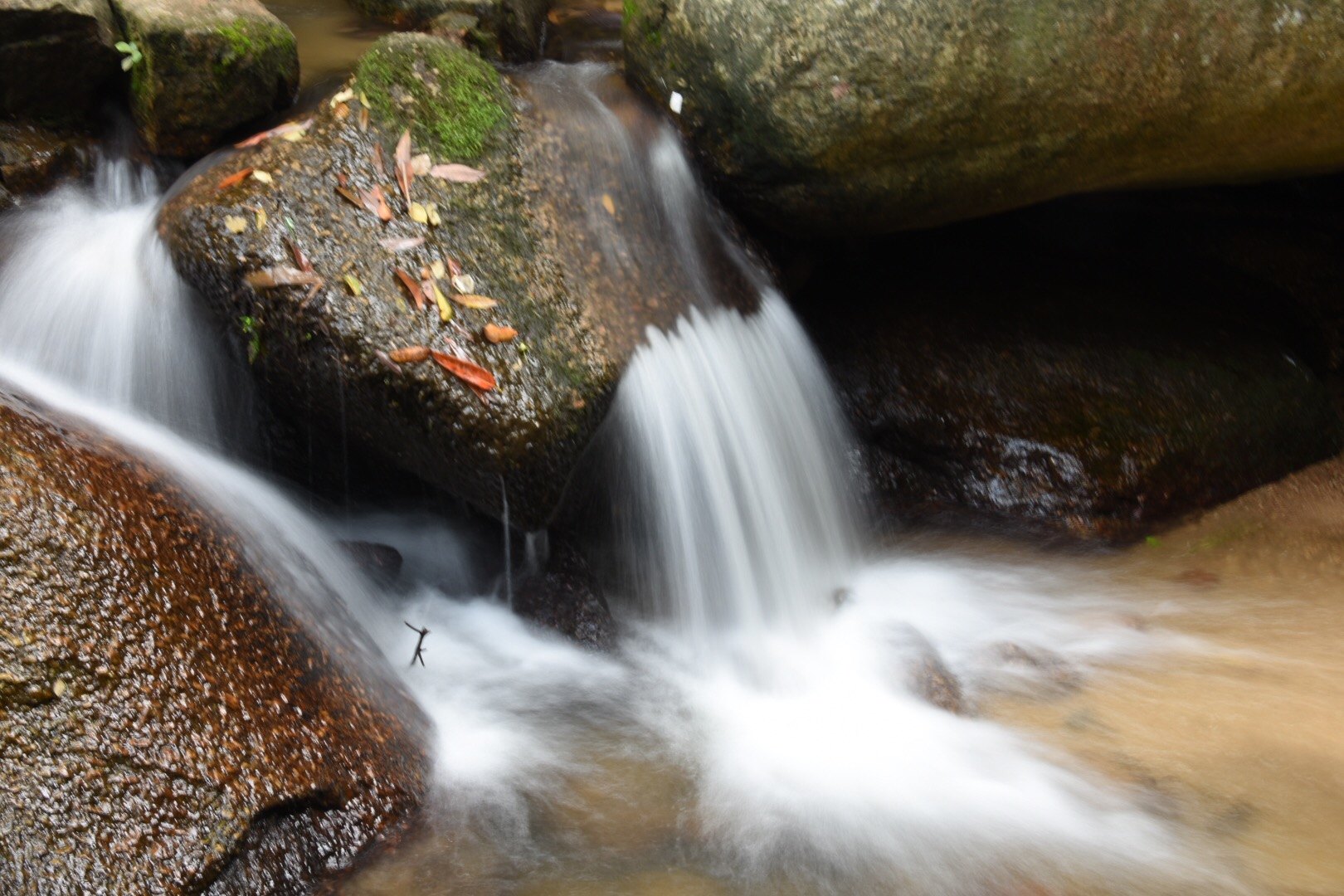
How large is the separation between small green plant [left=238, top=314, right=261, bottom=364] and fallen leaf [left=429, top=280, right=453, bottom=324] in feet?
1.85

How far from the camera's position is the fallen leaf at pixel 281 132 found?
3.45 m

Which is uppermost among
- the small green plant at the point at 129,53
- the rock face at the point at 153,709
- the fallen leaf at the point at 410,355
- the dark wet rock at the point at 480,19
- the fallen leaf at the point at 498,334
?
the dark wet rock at the point at 480,19

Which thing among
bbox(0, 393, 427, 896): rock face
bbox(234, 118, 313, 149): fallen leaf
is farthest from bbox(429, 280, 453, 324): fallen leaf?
bbox(0, 393, 427, 896): rock face

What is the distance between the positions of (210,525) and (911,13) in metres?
2.87

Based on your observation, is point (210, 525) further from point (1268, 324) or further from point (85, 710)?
point (1268, 324)

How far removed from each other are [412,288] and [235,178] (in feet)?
2.32

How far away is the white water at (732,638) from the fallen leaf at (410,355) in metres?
0.67

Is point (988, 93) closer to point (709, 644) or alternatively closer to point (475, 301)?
point (475, 301)

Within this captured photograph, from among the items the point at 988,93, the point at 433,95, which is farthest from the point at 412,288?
the point at 988,93

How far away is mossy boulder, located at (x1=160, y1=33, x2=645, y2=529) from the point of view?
311 cm

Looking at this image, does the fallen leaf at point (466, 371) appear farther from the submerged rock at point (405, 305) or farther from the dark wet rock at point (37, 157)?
the dark wet rock at point (37, 157)

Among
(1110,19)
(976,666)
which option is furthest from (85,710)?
(1110,19)

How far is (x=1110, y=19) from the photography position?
3.47m

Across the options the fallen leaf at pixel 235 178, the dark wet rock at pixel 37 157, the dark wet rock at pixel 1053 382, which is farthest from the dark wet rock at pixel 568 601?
the dark wet rock at pixel 37 157
